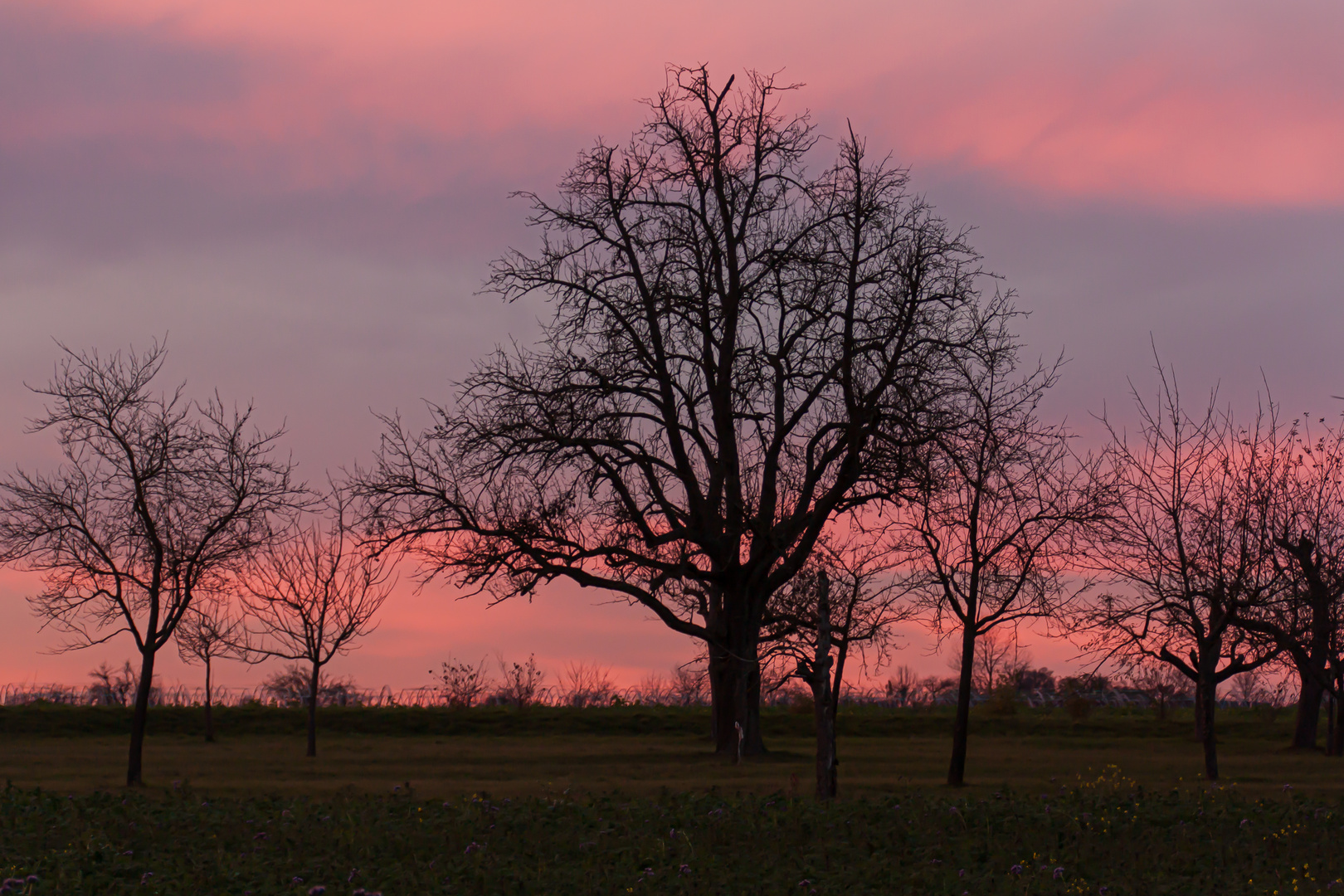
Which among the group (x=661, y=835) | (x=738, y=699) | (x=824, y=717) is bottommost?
(x=661, y=835)

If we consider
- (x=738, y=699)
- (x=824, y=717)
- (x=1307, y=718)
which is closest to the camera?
(x=824, y=717)

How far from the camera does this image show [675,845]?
13375 mm

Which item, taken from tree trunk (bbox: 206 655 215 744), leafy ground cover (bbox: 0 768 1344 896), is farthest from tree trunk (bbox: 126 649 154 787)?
tree trunk (bbox: 206 655 215 744)

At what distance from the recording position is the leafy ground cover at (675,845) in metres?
11.8

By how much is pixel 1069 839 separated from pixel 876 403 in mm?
11829

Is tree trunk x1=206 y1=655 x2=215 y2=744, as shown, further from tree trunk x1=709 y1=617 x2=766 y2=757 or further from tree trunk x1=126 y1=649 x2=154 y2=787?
tree trunk x1=709 y1=617 x2=766 y2=757

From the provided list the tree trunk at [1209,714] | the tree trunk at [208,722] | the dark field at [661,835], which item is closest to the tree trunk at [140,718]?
the dark field at [661,835]

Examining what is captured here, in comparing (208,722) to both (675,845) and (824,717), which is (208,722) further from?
(675,845)

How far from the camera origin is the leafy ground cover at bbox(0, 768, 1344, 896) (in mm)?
11844

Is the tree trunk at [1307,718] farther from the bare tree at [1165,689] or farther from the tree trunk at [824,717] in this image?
the tree trunk at [824,717]

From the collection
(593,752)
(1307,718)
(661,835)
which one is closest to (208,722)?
(593,752)

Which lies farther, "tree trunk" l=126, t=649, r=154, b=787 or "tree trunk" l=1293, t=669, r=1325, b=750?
"tree trunk" l=1293, t=669, r=1325, b=750

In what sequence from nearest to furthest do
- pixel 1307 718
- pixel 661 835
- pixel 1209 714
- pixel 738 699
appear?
pixel 661 835
pixel 1209 714
pixel 738 699
pixel 1307 718

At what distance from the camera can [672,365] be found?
28922 mm
